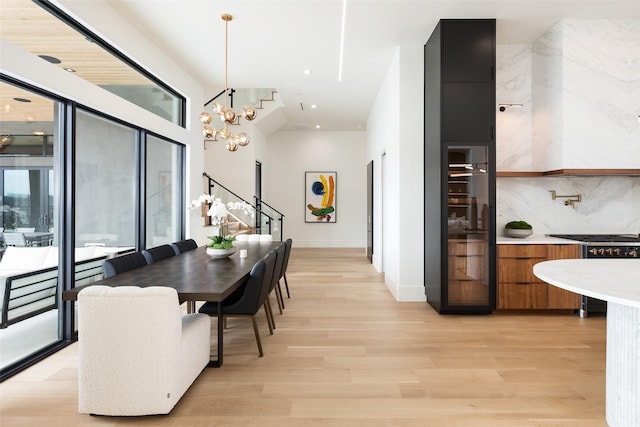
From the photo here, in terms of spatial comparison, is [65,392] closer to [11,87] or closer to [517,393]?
[11,87]

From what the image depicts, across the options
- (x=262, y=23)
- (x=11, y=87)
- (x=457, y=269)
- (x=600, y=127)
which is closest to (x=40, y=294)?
(x=11, y=87)

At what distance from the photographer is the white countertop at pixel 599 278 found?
1798 millimetres

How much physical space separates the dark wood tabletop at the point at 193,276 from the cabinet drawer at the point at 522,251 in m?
2.75

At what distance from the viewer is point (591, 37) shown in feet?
14.5

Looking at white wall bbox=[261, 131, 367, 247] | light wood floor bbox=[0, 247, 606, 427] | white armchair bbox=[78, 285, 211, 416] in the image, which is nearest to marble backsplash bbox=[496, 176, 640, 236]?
light wood floor bbox=[0, 247, 606, 427]

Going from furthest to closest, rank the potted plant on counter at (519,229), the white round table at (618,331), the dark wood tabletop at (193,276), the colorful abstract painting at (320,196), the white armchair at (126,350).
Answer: the colorful abstract painting at (320,196)
the potted plant on counter at (519,229)
the dark wood tabletop at (193,276)
the white armchair at (126,350)
the white round table at (618,331)

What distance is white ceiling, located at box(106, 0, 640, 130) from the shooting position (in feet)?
13.6

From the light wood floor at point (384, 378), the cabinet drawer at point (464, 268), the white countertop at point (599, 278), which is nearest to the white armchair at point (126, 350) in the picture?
the light wood floor at point (384, 378)

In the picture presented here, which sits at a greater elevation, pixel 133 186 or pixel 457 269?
pixel 133 186

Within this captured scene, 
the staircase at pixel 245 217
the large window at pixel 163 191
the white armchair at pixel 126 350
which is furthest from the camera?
the staircase at pixel 245 217

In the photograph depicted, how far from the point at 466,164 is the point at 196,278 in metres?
3.14

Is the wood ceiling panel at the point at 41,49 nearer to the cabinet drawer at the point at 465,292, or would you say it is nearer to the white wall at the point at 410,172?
the white wall at the point at 410,172

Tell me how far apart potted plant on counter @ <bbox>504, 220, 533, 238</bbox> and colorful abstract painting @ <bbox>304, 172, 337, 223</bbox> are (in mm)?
6766

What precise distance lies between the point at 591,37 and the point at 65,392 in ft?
19.9
